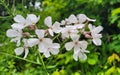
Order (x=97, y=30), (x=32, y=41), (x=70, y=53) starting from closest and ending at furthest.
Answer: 1. (x=32, y=41)
2. (x=97, y=30)
3. (x=70, y=53)

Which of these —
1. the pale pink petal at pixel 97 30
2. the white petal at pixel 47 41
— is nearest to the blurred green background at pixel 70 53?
the pale pink petal at pixel 97 30

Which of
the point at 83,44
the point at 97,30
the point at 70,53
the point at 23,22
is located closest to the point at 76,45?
the point at 83,44

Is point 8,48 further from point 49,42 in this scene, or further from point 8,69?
point 49,42

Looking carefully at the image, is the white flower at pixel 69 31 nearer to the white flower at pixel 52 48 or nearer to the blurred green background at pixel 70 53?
the white flower at pixel 52 48

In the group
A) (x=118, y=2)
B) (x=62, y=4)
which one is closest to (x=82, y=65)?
(x=118, y=2)

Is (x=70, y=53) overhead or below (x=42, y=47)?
below

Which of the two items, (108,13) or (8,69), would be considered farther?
(108,13)

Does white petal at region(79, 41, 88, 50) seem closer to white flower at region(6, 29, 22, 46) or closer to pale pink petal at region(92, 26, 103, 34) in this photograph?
pale pink petal at region(92, 26, 103, 34)

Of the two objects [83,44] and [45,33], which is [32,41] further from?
[83,44]
